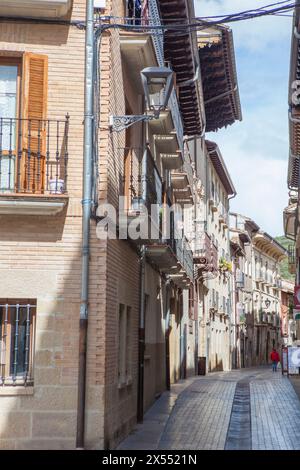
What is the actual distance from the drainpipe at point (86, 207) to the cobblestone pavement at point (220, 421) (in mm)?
1827

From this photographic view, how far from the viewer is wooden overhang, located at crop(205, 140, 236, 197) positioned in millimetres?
38250

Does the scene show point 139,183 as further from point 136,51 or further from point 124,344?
point 124,344

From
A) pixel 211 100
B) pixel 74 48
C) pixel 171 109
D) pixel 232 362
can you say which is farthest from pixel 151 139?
pixel 232 362

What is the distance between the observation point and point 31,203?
10.1 meters

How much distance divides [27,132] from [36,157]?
379 millimetres

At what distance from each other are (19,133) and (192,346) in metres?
22.0

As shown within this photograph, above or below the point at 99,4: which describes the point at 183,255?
below

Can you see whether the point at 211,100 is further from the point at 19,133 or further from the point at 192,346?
the point at 19,133

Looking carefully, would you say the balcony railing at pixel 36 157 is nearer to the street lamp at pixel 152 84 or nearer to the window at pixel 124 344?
the street lamp at pixel 152 84

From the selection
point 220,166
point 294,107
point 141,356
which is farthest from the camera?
point 220,166

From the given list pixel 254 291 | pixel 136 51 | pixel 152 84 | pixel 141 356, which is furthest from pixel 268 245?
pixel 152 84

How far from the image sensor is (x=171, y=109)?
50.7 feet

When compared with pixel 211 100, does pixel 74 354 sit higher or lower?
lower

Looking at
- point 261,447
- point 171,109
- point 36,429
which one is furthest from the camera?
point 171,109
